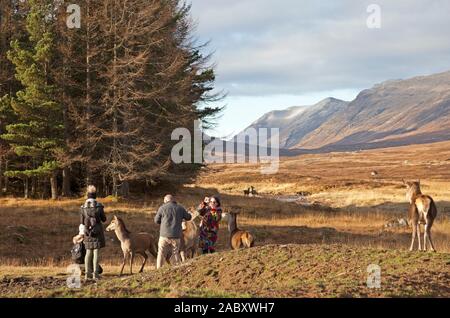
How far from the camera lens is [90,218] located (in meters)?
13.0

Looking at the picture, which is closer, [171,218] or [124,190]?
[171,218]

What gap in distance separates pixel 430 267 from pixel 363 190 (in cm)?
5248

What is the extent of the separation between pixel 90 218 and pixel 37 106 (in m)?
23.3

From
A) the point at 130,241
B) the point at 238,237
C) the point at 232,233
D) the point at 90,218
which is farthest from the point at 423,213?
the point at 90,218

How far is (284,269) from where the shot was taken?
11602 mm

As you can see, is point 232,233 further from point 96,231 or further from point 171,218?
point 96,231

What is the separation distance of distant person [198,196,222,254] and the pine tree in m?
21.4

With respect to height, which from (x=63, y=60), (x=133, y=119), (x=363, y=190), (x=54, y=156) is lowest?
(x=363, y=190)

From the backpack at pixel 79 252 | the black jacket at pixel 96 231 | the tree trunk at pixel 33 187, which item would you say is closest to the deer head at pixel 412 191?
the black jacket at pixel 96 231

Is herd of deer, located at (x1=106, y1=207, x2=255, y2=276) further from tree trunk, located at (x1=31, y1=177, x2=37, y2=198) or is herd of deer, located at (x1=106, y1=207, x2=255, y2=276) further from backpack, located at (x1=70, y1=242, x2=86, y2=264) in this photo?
tree trunk, located at (x1=31, y1=177, x2=37, y2=198)

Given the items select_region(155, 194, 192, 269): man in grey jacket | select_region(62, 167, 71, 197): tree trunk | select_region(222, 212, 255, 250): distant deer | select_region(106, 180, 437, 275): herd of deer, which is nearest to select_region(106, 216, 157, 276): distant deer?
select_region(106, 180, 437, 275): herd of deer
